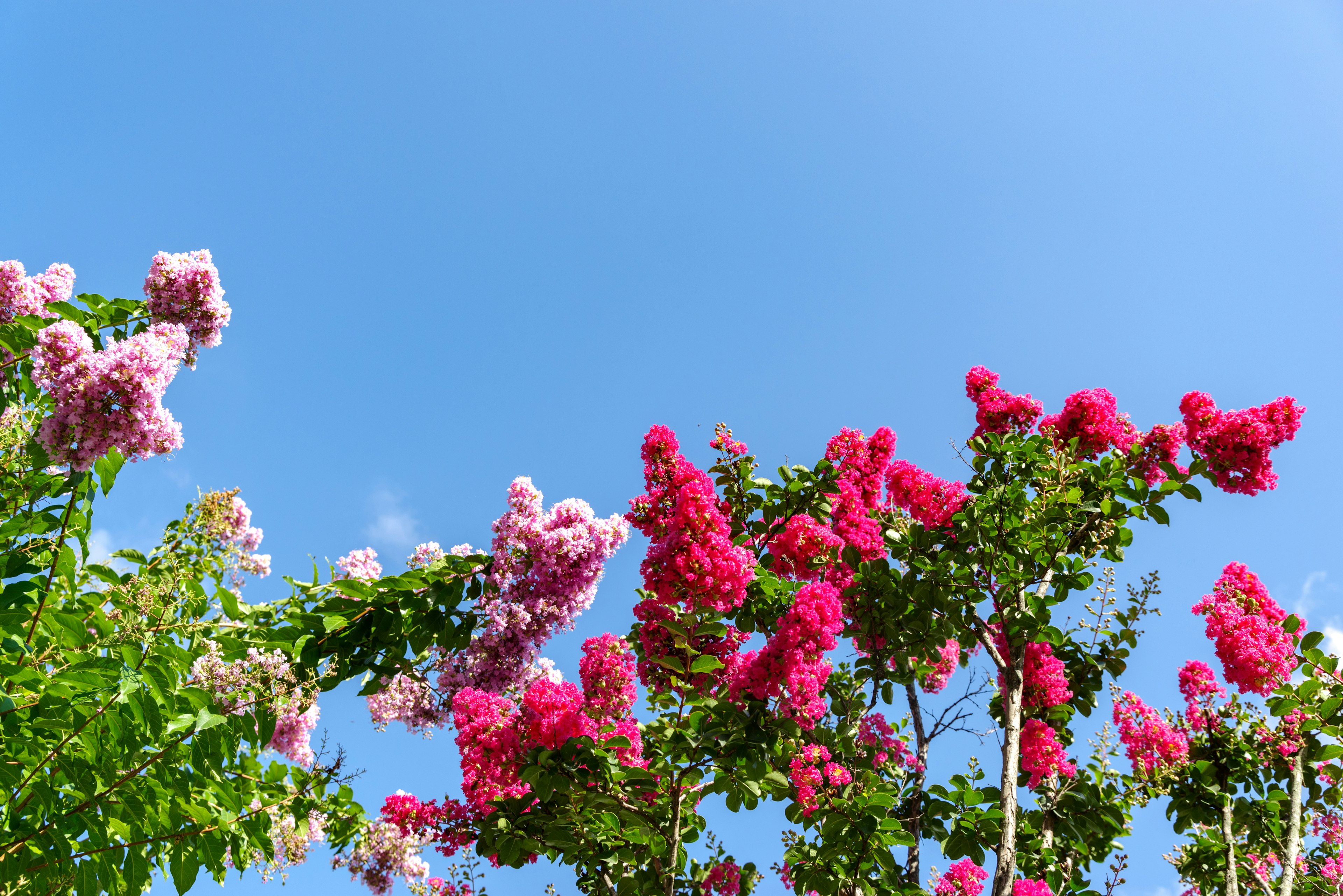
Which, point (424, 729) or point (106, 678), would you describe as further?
point (424, 729)

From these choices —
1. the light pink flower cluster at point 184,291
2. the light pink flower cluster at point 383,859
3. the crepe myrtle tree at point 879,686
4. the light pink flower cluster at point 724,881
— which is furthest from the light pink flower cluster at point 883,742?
the light pink flower cluster at point 184,291

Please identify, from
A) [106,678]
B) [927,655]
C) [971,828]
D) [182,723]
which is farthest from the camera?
[927,655]

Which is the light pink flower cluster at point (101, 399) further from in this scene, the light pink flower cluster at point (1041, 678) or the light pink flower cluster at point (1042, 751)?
the light pink flower cluster at point (1042, 751)

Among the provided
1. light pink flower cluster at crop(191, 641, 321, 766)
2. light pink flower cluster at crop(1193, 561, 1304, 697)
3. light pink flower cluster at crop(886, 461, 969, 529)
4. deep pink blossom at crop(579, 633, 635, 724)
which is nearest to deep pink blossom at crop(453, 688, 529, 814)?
deep pink blossom at crop(579, 633, 635, 724)

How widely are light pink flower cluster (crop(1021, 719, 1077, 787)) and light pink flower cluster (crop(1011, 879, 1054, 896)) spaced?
3.26 ft

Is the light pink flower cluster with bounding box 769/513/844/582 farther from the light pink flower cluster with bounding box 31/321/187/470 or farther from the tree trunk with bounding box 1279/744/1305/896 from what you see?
the light pink flower cluster with bounding box 31/321/187/470

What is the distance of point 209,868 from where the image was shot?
356cm

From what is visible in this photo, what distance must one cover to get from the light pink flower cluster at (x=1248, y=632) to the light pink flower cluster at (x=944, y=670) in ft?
6.98

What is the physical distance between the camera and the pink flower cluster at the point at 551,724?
15.2 feet

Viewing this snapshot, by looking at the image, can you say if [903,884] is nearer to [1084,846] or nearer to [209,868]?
[1084,846]

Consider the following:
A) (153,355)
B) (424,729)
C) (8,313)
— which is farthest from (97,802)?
(8,313)

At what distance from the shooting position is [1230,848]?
17.4 feet

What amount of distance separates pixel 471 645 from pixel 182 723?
2975 millimetres

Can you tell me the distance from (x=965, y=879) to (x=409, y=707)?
4.52m
